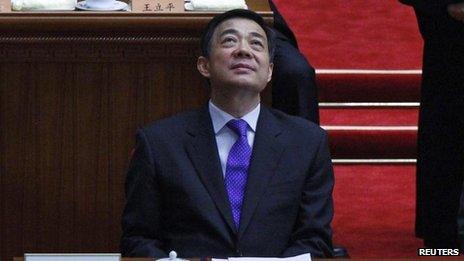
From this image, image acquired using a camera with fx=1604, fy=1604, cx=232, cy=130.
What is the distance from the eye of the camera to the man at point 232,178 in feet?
11.3

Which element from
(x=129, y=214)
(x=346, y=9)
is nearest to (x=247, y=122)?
(x=129, y=214)

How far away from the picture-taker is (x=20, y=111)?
4156 mm

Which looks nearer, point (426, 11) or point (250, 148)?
point (250, 148)

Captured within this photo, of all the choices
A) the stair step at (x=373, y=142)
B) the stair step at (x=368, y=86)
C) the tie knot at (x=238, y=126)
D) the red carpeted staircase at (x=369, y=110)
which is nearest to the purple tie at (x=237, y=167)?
the tie knot at (x=238, y=126)

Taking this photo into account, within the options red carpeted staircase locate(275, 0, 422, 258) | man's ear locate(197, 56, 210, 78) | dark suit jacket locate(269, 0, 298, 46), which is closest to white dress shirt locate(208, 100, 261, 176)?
man's ear locate(197, 56, 210, 78)

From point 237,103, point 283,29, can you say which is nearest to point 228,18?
point 237,103

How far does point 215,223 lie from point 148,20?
84 cm

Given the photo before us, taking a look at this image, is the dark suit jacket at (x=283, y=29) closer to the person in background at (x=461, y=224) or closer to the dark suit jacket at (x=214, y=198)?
the person in background at (x=461, y=224)

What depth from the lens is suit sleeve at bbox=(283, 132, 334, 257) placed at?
3.44 m

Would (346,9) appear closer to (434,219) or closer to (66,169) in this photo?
(434,219)

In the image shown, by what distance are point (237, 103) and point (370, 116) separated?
74.3 inches

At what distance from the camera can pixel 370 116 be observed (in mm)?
5371

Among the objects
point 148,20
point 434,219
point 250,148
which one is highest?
point 148,20

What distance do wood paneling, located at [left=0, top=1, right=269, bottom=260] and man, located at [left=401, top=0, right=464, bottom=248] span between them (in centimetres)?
73
